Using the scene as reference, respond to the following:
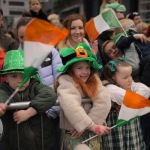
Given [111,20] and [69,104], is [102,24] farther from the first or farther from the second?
[69,104]

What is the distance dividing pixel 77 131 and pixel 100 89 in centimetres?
45

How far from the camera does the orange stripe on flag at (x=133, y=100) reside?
11.7ft

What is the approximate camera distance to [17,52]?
3490 mm

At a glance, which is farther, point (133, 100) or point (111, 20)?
point (111, 20)

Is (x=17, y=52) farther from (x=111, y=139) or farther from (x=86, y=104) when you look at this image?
(x=111, y=139)

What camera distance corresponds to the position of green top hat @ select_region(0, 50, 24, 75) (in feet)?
11.0

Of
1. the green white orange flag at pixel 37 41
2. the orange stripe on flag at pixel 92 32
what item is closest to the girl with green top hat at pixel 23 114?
the green white orange flag at pixel 37 41

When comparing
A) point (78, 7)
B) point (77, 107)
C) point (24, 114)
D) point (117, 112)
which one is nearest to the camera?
point (24, 114)

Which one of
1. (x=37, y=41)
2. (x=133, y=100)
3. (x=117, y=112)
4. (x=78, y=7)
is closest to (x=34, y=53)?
(x=37, y=41)

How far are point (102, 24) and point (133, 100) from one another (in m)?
1.78

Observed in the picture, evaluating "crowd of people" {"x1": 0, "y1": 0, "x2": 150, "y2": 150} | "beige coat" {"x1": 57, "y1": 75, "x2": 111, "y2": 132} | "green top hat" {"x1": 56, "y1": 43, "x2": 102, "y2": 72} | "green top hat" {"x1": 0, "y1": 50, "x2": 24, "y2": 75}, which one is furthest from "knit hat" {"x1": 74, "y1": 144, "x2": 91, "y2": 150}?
"green top hat" {"x1": 0, "y1": 50, "x2": 24, "y2": 75}

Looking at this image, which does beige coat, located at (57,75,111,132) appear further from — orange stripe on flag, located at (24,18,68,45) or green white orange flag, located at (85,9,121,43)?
green white orange flag, located at (85,9,121,43)

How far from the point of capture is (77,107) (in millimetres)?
3352

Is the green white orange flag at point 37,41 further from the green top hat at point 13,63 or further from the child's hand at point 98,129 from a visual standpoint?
the child's hand at point 98,129
